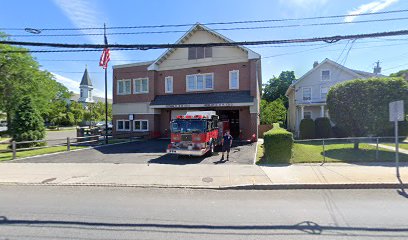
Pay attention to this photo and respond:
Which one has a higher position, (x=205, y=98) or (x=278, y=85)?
(x=278, y=85)

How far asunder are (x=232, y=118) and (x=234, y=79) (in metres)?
3.95

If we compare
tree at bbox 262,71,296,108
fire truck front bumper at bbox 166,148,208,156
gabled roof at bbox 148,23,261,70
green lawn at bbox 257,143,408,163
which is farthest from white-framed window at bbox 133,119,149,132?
tree at bbox 262,71,296,108

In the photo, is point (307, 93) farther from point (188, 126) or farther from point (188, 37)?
point (188, 126)

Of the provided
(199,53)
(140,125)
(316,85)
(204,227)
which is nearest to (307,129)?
(316,85)

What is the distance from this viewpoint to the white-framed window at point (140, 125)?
1001 inches

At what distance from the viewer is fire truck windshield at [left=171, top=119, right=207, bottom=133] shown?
13.4 meters

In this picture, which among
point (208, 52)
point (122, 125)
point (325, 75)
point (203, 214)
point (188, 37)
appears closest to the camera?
point (203, 214)

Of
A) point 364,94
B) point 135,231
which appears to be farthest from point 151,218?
point 364,94

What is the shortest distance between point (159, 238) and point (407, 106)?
49.7 ft

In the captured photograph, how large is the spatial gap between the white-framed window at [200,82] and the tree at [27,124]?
13.5 metres

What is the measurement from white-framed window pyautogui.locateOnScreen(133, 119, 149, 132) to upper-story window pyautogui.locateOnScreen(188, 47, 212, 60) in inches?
338

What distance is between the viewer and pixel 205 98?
2245cm

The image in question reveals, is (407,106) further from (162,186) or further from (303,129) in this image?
(162,186)

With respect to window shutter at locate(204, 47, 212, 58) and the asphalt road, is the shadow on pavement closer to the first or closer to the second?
the asphalt road
